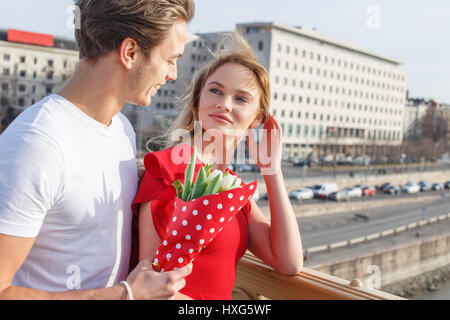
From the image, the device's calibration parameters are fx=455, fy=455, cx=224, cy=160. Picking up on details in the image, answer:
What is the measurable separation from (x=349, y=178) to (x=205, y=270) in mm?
33342

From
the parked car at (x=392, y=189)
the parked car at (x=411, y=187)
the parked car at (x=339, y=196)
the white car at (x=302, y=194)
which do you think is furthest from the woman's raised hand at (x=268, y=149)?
the parked car at (x=411, y=187)

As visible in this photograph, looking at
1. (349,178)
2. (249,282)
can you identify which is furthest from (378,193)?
(249,282)

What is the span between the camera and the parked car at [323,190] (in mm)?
29156

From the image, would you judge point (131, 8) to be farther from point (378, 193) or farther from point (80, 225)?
point (378, 193)

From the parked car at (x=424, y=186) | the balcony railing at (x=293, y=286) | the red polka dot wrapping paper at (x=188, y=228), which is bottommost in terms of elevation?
the parked car at (x=424, y=186)

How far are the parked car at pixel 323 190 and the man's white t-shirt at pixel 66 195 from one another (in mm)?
28313

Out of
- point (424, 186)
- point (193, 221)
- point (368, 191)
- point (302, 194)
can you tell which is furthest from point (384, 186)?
point (193, 221)

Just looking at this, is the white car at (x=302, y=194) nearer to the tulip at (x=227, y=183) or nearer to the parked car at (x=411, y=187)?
the parked car at (x=411, y=187)

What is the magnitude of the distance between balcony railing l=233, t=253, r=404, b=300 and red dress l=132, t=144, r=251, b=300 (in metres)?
0.31

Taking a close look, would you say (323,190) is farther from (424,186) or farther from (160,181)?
(160,181)

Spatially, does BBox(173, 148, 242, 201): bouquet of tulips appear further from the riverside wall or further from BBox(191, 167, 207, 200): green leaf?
the riverside wall

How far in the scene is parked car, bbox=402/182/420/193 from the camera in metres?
36.9

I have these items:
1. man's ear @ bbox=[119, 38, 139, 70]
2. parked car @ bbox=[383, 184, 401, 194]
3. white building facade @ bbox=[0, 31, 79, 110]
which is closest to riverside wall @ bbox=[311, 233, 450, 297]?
parked car @ bbox=[383, 184, 401, 194]

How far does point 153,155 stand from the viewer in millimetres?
1644
